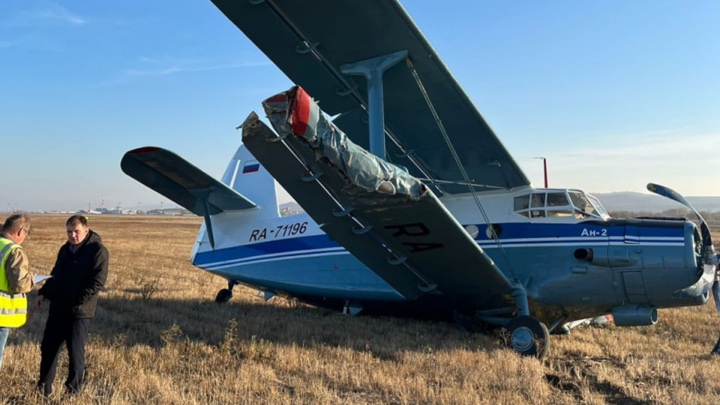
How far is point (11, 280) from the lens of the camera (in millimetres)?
4012

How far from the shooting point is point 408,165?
8.45 meters

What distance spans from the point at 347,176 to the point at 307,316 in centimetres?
553

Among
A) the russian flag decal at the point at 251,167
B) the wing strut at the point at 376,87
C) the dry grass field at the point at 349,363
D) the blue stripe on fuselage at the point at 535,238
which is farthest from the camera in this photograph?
the russian flag decal at the point at 251,167

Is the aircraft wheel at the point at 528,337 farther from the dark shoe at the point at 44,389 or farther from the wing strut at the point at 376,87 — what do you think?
the dark shoe at the point at 44,389

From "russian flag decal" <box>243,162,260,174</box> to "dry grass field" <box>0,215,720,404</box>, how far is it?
10.9 ft

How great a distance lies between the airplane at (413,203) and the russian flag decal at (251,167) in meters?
1.94

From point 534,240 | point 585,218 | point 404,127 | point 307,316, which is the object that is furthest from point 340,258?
point 585,218

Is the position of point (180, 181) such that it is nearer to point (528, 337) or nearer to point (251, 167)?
point (251, 167)

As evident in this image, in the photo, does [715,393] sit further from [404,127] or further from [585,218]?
[404,127]

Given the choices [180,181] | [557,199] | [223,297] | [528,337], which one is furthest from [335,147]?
[223,297]

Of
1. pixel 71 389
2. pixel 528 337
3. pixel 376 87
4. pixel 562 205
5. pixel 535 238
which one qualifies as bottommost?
pixel 71 389

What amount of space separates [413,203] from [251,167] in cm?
671

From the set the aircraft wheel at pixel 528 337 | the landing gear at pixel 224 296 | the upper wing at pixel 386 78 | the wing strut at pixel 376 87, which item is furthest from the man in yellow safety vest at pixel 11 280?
the landing gear at pixel 224 296

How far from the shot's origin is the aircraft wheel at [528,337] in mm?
6543
